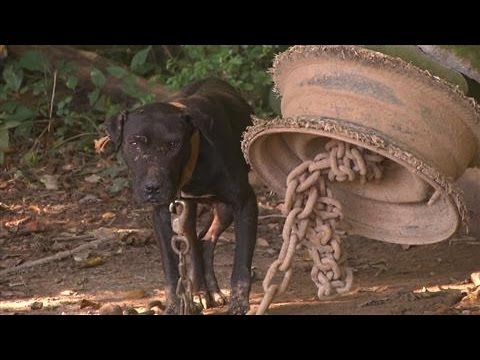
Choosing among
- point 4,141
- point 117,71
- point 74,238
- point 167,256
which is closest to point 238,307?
point 167,256

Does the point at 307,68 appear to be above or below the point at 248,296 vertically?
above

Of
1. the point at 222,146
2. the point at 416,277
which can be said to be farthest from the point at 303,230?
the point at 416,277

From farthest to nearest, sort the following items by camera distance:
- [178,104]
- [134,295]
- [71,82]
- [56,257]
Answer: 1. [71,82]
2. [56,257]
3. [134,295]
4. [178,104]

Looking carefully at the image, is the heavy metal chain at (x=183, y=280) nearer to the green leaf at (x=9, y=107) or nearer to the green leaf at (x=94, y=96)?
the green leaf at (x=94, y=96)

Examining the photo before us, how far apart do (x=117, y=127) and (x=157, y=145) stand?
31 centimetres

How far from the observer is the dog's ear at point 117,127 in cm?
634

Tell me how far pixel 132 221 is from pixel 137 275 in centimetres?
126

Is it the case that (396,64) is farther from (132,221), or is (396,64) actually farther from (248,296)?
(132,221)

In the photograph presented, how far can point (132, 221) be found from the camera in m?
8.63

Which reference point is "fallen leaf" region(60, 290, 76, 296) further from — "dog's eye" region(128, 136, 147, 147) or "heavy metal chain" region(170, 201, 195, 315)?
"dog's eye" region(128, 136, 147, 147)

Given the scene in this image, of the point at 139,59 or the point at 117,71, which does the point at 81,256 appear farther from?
the point at 139,59

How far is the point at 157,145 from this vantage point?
6.18 meters

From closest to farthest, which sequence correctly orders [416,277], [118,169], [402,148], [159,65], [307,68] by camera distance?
1. [402,148]
2. [307,68]
3. [416,277]
4. [118,169]
5. [159,65]

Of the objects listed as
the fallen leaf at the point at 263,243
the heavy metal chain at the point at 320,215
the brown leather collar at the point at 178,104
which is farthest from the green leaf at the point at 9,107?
the heavy metal chain at the point at 320,215
